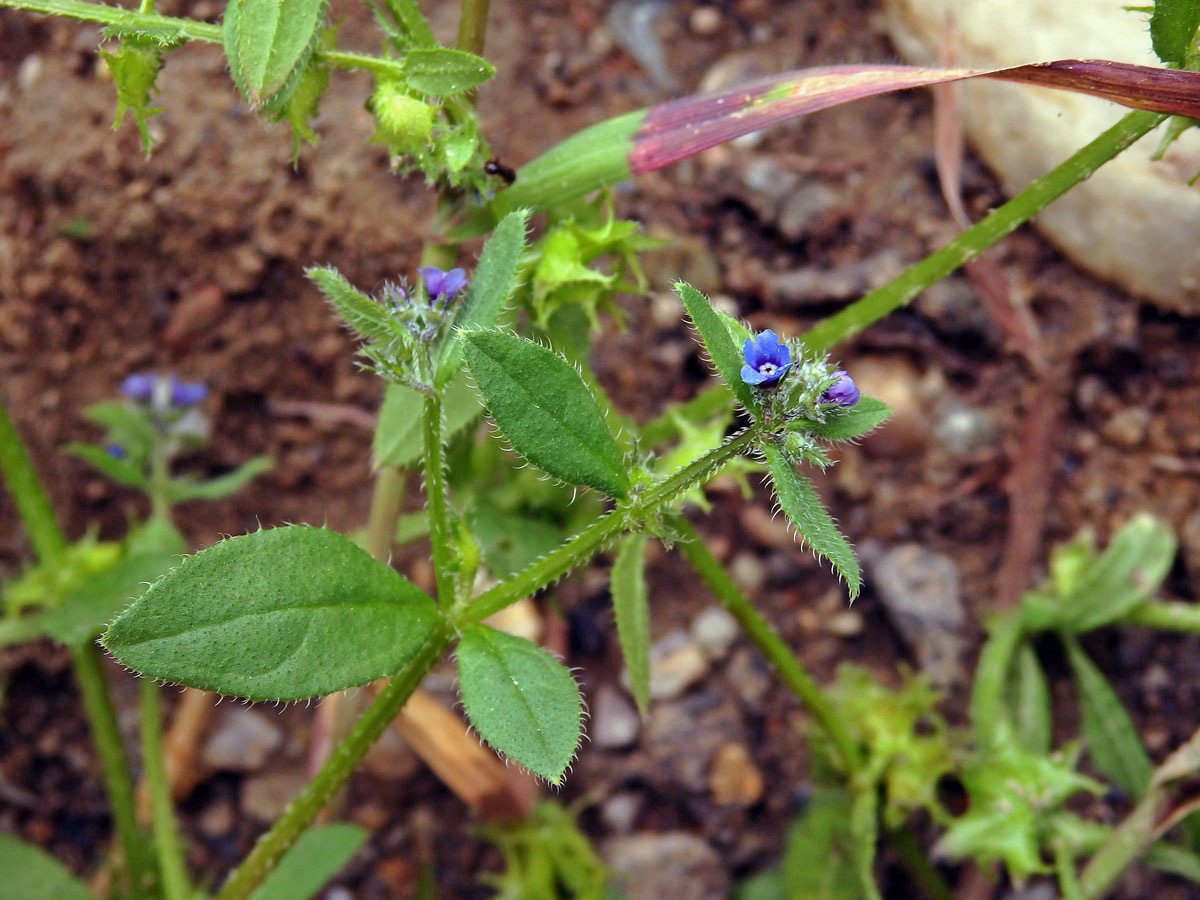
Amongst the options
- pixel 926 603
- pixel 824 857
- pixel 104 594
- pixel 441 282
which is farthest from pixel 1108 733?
pixel 104 594

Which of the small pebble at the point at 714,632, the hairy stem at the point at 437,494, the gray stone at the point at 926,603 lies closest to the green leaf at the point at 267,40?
the hairy stem at the point at 437,494

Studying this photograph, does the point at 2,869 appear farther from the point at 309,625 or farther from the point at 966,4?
the point at 966,4

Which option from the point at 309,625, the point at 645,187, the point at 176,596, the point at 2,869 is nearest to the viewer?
the point at 176,596

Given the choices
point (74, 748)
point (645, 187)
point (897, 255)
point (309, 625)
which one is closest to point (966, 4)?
point (897, 255)

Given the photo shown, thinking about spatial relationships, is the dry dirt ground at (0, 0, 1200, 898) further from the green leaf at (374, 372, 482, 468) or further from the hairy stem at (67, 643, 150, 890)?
the green leaf at (374, 372, 482, 468)

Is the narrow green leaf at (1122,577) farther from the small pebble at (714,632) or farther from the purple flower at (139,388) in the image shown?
the purple flower at (139,388)

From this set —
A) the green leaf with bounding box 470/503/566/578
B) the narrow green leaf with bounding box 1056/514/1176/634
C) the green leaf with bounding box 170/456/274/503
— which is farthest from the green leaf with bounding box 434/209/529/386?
the narrow green leaf with bounding box 1056/514/1176/634
